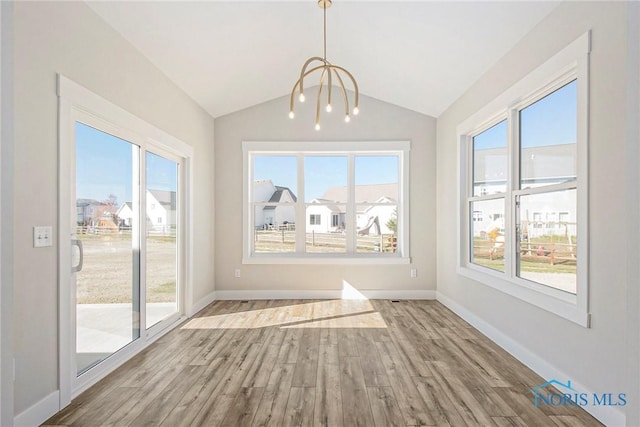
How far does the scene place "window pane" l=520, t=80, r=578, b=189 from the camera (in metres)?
2.47

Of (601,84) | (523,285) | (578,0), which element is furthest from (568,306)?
(578,0)

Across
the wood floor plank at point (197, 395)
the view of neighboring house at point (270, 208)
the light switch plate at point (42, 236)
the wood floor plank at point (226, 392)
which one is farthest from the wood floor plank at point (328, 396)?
the view of neighboring house at point (270, 208)

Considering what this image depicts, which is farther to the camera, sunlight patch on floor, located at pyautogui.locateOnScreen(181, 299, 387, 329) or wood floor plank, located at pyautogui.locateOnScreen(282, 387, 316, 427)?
sunlight patch on floor, located at pyautogui.locateOnScreen(181, 299, 387, 329)

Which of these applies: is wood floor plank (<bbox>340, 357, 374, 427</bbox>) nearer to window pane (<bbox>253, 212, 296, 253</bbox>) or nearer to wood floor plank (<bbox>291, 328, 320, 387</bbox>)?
wood floor plank (<bbox>291, 328, 320, 387</bbox>)

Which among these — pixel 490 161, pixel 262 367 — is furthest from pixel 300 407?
pixel 490 161

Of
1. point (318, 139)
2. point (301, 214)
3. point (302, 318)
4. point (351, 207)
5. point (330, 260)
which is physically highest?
point (318, 139)

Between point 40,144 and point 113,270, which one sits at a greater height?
point 40,144

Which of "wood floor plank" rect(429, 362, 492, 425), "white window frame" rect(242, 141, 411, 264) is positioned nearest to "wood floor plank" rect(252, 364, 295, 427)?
"wood floor plank" rect(429, 362, 492, 425)

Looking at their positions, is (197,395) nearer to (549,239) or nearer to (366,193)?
(549,239)

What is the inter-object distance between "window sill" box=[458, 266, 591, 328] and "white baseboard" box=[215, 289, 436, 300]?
149 centimetres

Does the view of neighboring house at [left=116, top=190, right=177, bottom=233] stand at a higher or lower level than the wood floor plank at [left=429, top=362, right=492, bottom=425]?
higher

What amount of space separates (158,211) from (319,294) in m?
2.61

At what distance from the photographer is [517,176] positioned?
3.16m

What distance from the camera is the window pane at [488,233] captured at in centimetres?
352
